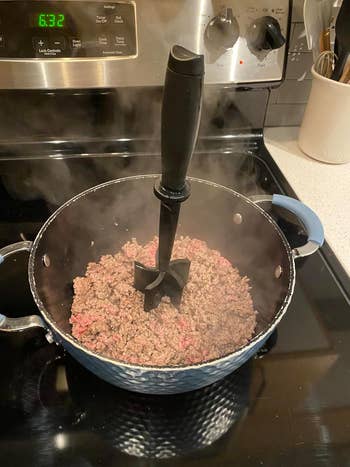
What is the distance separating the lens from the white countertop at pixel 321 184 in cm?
77

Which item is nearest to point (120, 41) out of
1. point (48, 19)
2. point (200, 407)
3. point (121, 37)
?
point (121, 37)

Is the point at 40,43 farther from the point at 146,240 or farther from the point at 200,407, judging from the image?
the point at 200,407

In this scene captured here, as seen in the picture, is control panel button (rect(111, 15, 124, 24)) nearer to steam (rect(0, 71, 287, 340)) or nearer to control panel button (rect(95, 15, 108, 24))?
control panel button (rect(95, 15, 108, 24))

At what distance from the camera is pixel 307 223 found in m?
0.69

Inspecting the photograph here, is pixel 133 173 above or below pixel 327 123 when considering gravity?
below

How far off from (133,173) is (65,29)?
11.9 inches

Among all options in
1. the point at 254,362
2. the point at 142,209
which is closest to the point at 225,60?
the point at 142,209

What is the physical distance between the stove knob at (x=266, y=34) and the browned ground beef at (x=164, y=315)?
0.38 m

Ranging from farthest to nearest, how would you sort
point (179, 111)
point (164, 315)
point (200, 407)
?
point (164, 315) → point (200, 407) → point (179, 111)

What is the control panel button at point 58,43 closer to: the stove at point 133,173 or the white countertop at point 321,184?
the stove at point 133,173

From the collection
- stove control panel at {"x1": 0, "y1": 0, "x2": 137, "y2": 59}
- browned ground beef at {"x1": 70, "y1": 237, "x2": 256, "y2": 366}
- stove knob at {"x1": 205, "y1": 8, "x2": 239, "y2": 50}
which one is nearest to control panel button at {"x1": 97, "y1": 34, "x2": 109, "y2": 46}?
stove control panel at {"x1": 0, "y1": 0, "x2": 137, "y2": 59}

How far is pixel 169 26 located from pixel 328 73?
34 centimetres

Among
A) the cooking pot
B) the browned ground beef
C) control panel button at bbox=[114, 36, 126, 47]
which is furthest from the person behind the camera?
control panel button at bbox=[114, 36, 126, 47]

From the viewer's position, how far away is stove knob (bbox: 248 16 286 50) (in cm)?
73
